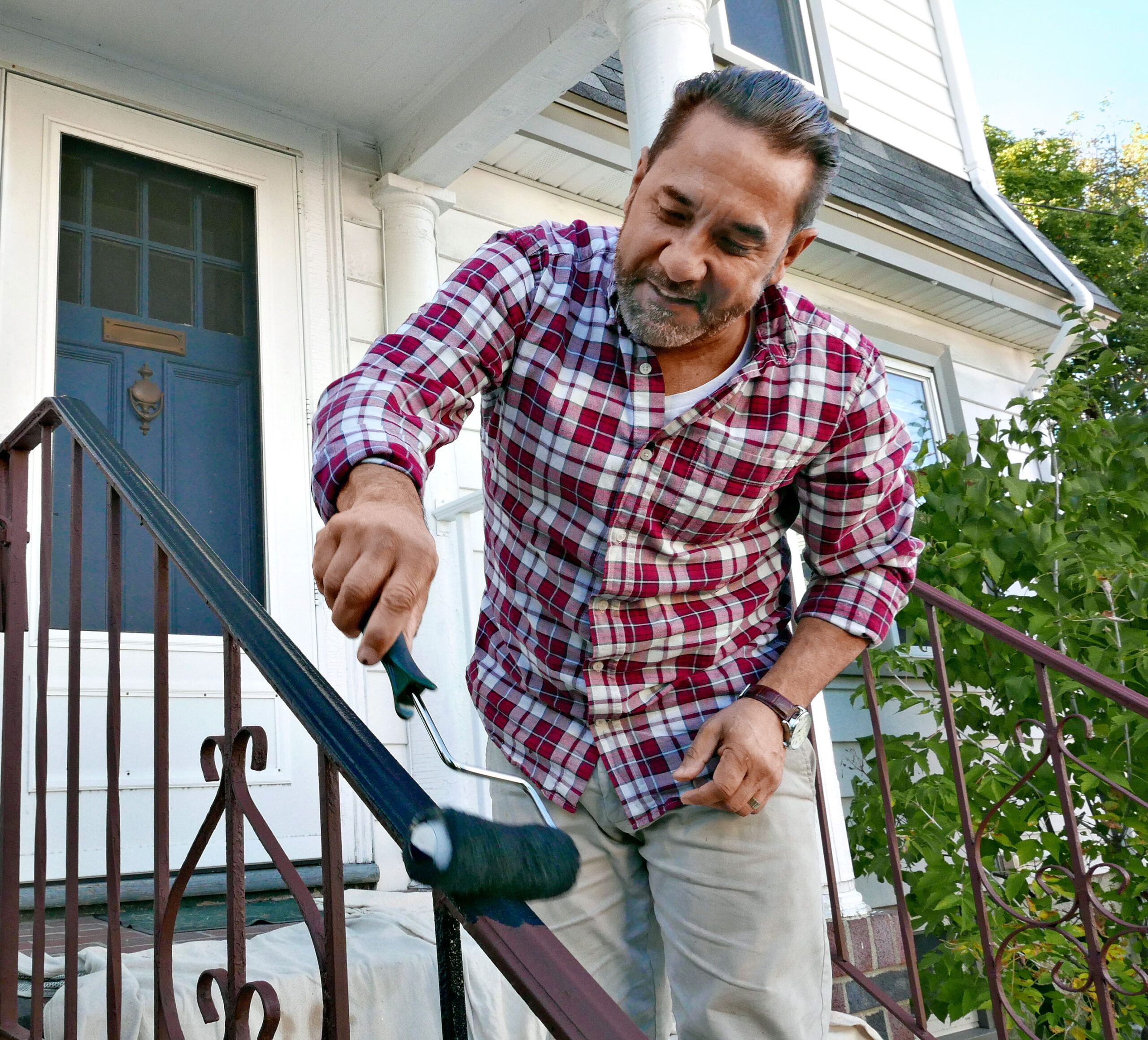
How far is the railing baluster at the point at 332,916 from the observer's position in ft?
3.84

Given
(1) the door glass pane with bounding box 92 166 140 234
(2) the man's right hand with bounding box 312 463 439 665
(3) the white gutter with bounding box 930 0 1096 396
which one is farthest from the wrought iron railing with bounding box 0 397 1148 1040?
(3) the white gutter with bounding box 930 0 1096 396

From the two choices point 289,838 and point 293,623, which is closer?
point 289,838

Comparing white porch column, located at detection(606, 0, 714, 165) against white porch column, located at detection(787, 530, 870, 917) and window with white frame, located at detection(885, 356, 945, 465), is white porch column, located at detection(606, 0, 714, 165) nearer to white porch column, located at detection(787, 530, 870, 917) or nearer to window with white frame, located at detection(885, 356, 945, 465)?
white porch column, located at detection(787, 530, 870, 917)

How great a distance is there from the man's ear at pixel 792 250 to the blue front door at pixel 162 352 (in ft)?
8.49

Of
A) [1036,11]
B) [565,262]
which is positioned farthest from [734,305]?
[1036,11]

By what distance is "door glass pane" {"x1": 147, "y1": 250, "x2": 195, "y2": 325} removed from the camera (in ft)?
12.5

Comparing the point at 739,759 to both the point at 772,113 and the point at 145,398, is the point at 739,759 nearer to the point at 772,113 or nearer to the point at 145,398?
the point at 772,113

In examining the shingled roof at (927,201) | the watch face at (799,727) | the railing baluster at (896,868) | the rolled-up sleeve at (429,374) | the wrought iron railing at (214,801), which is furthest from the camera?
the shingled roof at (927,201)

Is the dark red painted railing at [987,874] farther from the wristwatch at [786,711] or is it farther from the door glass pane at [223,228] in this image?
A: the door glass pane at [223,228]

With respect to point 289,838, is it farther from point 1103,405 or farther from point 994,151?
point 994,151

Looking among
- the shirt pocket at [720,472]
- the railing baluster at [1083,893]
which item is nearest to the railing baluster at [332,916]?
the shirt pocket at [720,472]

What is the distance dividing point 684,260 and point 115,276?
9.64 feet

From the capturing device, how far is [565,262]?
1547 millimetres

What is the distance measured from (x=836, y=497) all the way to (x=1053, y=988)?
265 cm
